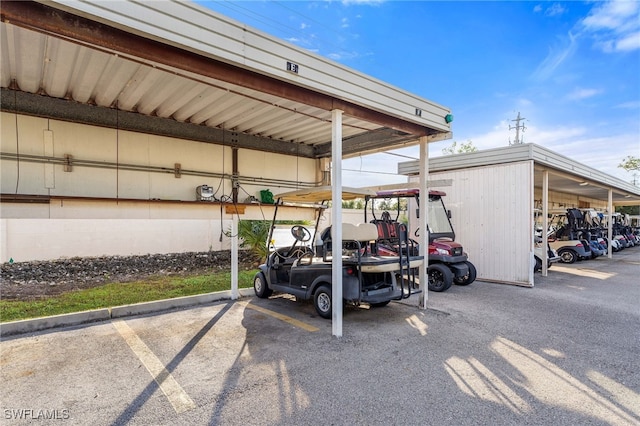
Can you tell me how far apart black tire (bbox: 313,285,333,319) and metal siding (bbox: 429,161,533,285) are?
12.3 ft

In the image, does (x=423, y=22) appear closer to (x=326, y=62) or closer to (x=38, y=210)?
(x=326, y=62)

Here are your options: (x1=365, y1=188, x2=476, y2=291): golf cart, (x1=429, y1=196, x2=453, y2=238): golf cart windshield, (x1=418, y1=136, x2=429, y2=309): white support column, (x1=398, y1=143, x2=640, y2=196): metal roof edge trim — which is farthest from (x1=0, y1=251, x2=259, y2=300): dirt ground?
(x1=398, y1=143, x2=640, y2=196): metal roof edge trim

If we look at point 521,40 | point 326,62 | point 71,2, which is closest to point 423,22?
point 521,40

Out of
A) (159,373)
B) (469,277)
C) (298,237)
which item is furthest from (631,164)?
(159,373)

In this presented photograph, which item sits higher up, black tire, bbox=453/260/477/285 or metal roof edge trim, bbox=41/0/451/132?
metal roof edge trim, bbox=41/0/451/132

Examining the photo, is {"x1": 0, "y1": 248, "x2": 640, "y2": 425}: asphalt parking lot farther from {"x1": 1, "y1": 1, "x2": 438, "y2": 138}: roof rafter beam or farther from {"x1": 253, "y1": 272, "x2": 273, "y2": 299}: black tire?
{"x1": 1, "y1": 1, "x2": 438, "y2": 138}: roof rafter beam

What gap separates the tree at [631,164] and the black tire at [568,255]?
2902 centimetres

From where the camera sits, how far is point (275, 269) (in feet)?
18.7

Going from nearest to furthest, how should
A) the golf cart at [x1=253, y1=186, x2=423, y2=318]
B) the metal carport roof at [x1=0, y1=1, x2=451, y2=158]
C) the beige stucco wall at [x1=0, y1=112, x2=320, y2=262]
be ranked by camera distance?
1. the metal carport roof at [x1=0, y1=1, x2=451, y2=158]
2. the golf cart at [x1=253, y1=186, x2=423, y2=318]
3. the beige stucco wall at [x1=0, y1=112, x2=320, y2=262]

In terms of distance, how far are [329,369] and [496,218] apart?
639 cm

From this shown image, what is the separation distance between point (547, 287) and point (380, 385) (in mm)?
6285

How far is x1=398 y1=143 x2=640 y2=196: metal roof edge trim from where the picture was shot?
25.2 ft

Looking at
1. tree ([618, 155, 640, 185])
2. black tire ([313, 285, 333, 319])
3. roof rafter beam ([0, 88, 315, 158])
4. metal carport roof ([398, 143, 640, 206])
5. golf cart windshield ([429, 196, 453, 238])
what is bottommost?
black tire ([313, 285, 333, 319])

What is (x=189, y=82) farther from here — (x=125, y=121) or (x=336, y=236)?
(x=336, y=236)
